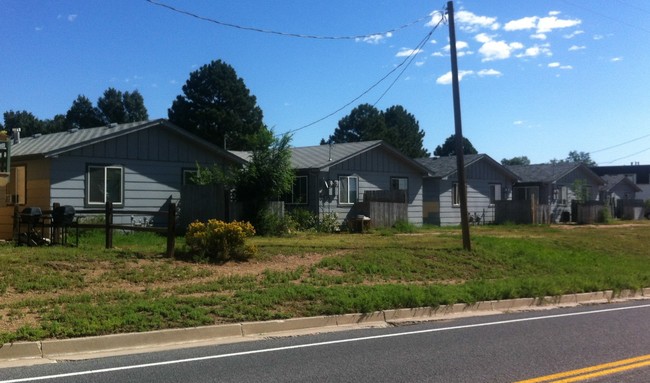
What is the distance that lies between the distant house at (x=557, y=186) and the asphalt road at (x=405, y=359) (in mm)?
29631

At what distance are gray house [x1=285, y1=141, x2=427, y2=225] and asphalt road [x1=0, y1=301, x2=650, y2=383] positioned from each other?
16.2 m

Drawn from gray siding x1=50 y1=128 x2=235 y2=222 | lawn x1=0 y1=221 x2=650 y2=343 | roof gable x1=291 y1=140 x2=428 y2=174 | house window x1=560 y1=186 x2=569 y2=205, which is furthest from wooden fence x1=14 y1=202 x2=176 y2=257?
house window x1=560 y1=186 x2=569 y2=205

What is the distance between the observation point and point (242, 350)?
28.4 ft

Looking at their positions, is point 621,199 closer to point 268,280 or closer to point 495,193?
point 495,193

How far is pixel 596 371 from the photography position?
7.28 m

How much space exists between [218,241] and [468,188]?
22.7 m

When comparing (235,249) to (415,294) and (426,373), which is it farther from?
(426,373)

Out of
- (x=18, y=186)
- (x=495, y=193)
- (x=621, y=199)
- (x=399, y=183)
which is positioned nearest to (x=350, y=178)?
(x=399, y=183)

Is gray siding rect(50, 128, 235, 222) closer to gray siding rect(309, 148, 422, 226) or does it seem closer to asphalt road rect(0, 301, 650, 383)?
gray siding rect(309, 148, 422, 226)

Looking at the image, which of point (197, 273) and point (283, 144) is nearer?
point (197, 273)

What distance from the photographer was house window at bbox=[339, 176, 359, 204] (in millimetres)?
27469

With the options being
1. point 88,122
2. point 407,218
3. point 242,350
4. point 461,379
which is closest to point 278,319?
point 242,350

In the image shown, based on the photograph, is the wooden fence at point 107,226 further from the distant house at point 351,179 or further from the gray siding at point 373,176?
the gray siding at point 373,176

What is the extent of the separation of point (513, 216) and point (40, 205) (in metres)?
23.6
